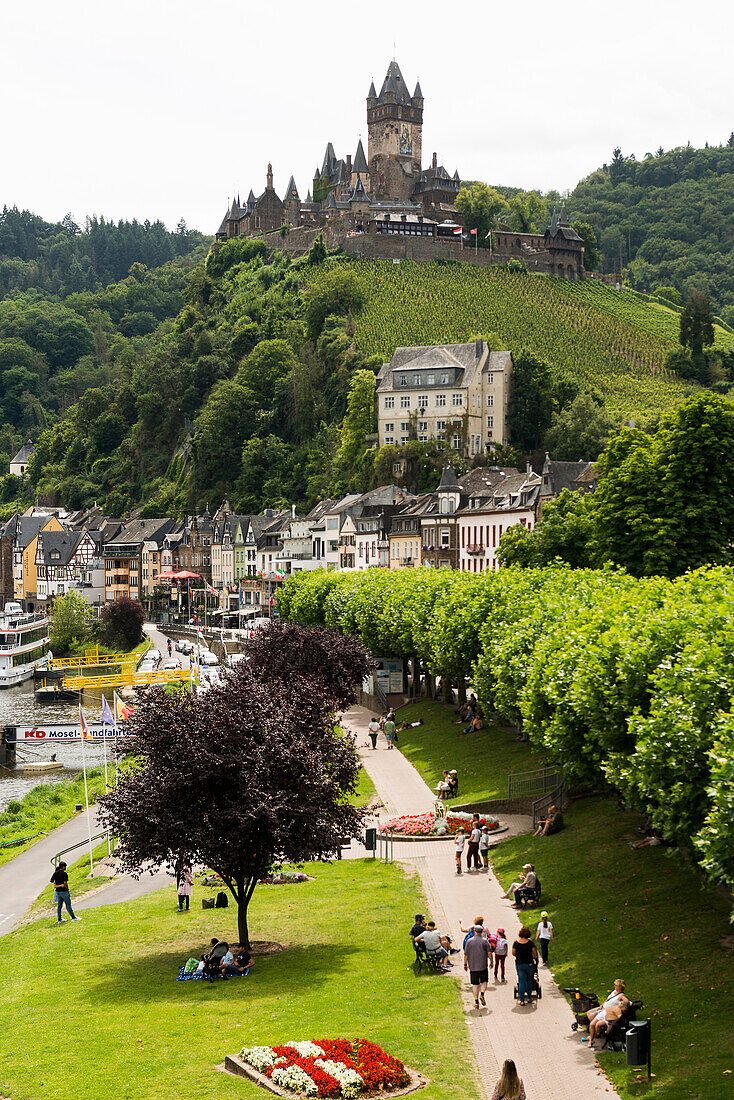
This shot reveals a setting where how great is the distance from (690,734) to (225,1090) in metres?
10.6

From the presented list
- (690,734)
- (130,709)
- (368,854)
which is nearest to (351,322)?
(130,709)

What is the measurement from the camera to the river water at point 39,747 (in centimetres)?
7012

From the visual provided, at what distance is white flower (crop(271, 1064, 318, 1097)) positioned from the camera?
21.2 m

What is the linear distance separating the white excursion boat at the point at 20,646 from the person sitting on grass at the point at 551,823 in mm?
83144

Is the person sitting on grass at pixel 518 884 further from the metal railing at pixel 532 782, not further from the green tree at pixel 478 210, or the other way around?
the green tree at pixel 478 210

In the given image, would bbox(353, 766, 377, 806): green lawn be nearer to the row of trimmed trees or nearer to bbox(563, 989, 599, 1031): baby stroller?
the row of trimmed trees

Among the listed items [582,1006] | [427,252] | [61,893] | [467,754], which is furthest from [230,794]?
[427,252]

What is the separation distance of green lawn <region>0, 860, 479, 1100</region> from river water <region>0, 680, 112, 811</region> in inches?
1202

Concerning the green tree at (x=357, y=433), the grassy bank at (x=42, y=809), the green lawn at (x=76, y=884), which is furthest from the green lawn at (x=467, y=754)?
the green tree at (x=357, y=433)

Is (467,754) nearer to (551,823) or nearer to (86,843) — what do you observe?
(551,823)

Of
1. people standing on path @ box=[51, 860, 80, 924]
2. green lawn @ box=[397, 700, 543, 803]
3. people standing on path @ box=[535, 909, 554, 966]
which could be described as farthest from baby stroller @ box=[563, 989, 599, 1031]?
green lawn @ box=[397, 700, 543, 803]

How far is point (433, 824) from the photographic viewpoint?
42656 millimetres

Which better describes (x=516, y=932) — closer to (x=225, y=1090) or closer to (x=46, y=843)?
(x=225, y=1090)

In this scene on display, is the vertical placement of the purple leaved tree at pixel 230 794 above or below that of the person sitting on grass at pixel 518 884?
above
